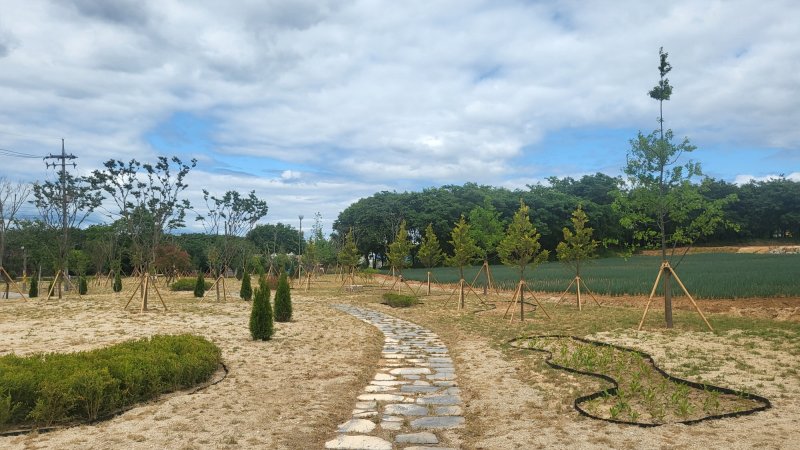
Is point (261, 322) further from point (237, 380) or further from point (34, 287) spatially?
point (34, 287)

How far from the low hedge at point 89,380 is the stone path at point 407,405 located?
7.57 feet

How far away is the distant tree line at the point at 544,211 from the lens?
183 feet

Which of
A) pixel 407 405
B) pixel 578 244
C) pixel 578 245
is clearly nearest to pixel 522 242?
pixel 578 245

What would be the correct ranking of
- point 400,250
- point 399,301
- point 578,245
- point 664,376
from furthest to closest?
point 400,250 → point 399,301 → point 578,245 → point 664,376

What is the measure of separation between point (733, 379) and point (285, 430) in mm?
5692

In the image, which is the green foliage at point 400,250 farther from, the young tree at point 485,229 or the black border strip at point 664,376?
the black border strip at point 664,376

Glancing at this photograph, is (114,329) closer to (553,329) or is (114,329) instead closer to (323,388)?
(323,388)

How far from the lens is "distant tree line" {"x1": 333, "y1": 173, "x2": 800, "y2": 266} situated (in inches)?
2201

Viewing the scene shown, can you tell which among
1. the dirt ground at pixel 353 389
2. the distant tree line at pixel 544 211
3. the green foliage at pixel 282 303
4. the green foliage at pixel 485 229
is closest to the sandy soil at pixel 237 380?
the dirt ground at pixel 353 389

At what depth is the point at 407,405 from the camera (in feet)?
20.2

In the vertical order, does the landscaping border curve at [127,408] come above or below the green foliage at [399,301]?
above

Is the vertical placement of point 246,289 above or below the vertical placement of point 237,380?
above

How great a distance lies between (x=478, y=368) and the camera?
843 cm

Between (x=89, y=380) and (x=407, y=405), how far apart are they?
3.32 m
